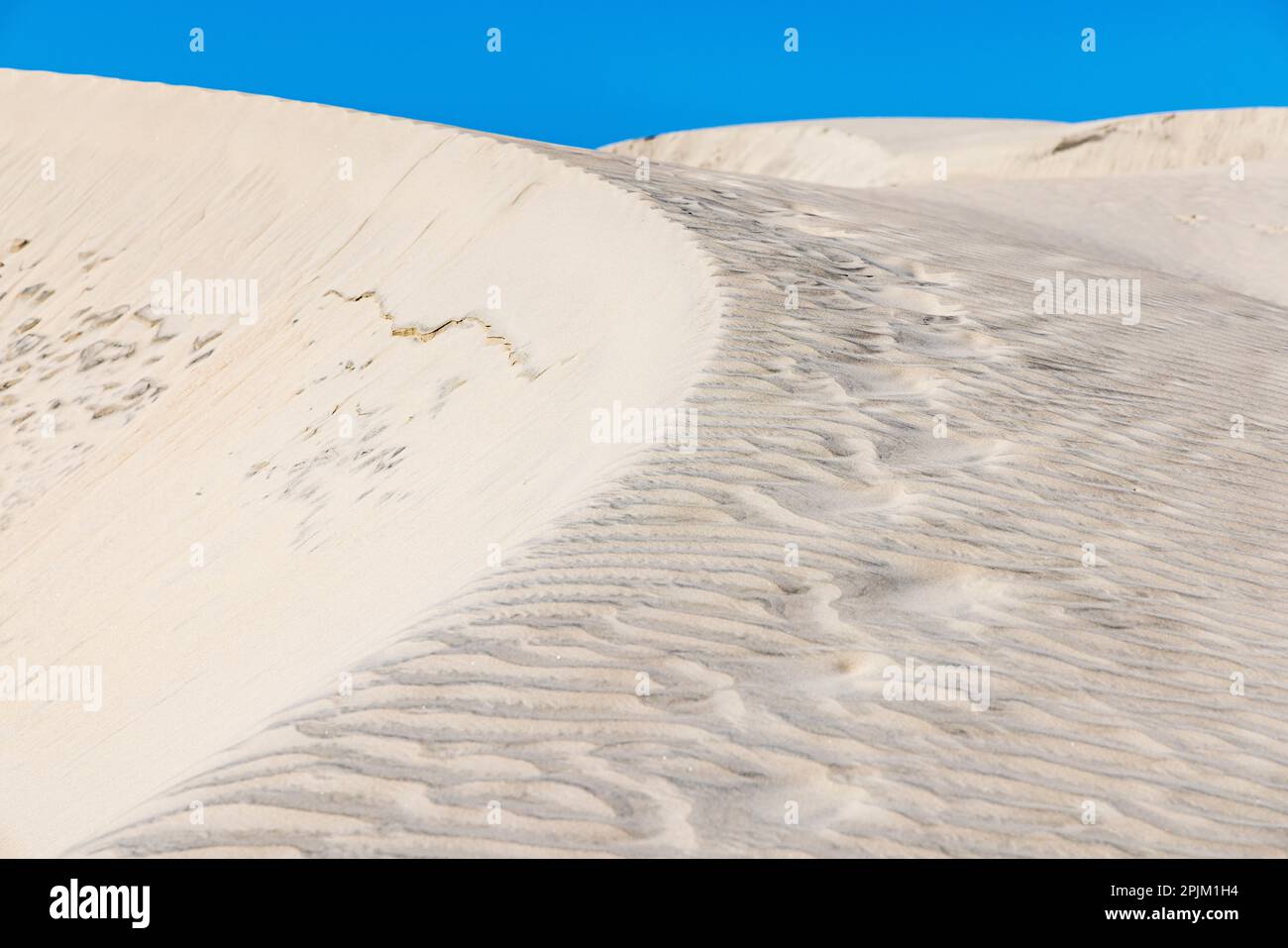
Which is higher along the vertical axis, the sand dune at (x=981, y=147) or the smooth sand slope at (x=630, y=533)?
the sand dune at (x=981, y=147)

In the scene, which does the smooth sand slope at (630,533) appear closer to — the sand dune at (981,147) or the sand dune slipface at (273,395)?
the sand dune slipface at (273,395)

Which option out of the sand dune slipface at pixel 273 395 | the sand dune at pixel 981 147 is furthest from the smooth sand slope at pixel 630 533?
the sand dune at pixel 981 147

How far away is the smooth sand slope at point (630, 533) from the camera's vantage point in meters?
2.90

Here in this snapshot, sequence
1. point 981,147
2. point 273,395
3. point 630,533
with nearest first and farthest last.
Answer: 1. point 630,533
2. point 273,395
3. point 981,147

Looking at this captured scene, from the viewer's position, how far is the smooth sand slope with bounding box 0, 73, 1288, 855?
290cm

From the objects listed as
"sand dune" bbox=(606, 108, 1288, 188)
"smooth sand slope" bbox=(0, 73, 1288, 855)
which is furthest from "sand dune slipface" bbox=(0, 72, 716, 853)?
"sand dune" bbox=(606, 108, 1288, 188)

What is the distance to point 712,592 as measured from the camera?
12.1 ft

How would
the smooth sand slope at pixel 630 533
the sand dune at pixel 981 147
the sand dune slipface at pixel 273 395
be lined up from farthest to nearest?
the sand dune at pixel 981 147 → the sand dune slipface at pixel 273 395 → the smooth sand slope at pixel 630 533

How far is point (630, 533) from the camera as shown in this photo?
4.02 meters

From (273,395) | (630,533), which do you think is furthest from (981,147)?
(630,533)

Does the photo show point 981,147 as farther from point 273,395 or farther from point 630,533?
point 630,533

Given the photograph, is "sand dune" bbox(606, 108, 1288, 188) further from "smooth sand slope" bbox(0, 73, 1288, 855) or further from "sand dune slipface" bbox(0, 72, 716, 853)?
"smooth sand slope" bbox(0, 73, 1288, 855)
